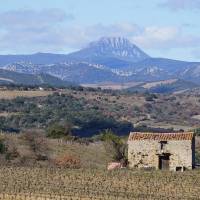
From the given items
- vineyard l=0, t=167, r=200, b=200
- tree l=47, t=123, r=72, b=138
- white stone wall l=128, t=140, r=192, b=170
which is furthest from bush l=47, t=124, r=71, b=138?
vineyard l=0, t=167, r=200, b=200

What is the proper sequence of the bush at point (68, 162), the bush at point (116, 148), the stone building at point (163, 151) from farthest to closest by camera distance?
the bush at point (116, 148), the bush at point (68, 162), the stone building at point (163, 151)

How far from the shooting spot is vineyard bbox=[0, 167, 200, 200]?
131 ft

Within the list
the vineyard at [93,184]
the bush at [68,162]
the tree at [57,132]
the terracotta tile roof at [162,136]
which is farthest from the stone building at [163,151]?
the tree at [57,132]

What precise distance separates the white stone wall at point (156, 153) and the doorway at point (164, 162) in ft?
0.92

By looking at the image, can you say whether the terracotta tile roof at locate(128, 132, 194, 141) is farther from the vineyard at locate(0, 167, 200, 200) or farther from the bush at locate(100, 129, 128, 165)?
the bush at locate(100, 129, 128, 165)

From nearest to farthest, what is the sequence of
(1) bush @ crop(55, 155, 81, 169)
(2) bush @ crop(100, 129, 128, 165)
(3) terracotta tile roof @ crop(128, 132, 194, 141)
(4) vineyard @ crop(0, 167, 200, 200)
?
(4) vineyard @ crop(0, 167, 200, 200) < (3) terracotta tile roof @ crop(128, 132, 194, 141) < (1) bush @ crop(55, 155, 81, 169) < (2) bush @ crop(100, 129, 128, 165)

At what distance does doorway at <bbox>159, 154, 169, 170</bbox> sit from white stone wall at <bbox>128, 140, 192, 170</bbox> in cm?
28

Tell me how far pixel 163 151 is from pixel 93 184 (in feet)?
38.5

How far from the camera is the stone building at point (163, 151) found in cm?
5569

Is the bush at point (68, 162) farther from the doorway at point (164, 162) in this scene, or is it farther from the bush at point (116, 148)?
the doorway at point (164, 162)

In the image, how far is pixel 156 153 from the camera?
2215 inches

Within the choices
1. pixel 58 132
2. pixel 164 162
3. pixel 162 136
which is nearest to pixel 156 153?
pixel 164 162

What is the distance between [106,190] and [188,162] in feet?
45.5

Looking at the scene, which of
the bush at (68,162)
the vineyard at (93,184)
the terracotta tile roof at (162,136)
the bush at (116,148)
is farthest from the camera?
the bush at (116,148)
